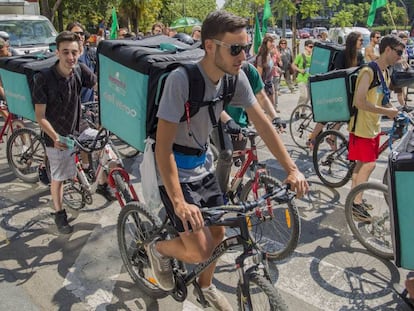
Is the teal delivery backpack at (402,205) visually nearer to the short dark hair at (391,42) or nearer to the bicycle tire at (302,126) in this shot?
the short dark hair at (391,42)

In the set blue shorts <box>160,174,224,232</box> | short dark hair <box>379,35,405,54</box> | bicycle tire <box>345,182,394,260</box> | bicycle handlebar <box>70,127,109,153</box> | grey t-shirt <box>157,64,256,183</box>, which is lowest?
bicycle tire <box>345,182,394,260</box>

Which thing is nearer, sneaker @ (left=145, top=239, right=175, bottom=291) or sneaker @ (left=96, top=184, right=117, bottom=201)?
sneaker @ (left=145, top=239, right=175, bottom=291)

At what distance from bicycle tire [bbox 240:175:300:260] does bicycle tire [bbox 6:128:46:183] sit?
318cm

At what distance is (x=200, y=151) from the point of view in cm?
280

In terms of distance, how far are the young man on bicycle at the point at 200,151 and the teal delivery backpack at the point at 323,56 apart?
526 centimetres

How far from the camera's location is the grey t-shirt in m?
2.40

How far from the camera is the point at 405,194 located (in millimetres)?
2984

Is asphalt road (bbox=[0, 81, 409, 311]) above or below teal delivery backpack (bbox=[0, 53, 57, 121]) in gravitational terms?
below

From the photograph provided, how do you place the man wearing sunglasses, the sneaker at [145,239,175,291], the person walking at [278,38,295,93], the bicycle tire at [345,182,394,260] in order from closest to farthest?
the sneaker at [145,239,175,291]
the bicycle tire at [345,182,394,260]
the man wearing sunglasses
the person walking at [278,38,295,93]

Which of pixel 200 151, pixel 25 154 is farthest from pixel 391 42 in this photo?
pixel 25 154

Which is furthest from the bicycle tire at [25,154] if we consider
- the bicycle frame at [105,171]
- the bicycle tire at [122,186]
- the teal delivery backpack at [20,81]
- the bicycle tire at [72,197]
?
the bicycle tire at [122,186]

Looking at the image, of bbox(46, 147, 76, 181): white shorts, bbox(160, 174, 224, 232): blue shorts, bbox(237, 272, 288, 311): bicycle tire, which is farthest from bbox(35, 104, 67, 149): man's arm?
bbox(237, 272, 288, 311): bicycle tire

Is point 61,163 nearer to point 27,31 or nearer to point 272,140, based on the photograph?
point 272,140

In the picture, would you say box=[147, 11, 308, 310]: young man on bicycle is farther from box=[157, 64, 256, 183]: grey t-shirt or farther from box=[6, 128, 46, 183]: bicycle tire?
box=[6, 128, 46, 183]: bicycle tire
